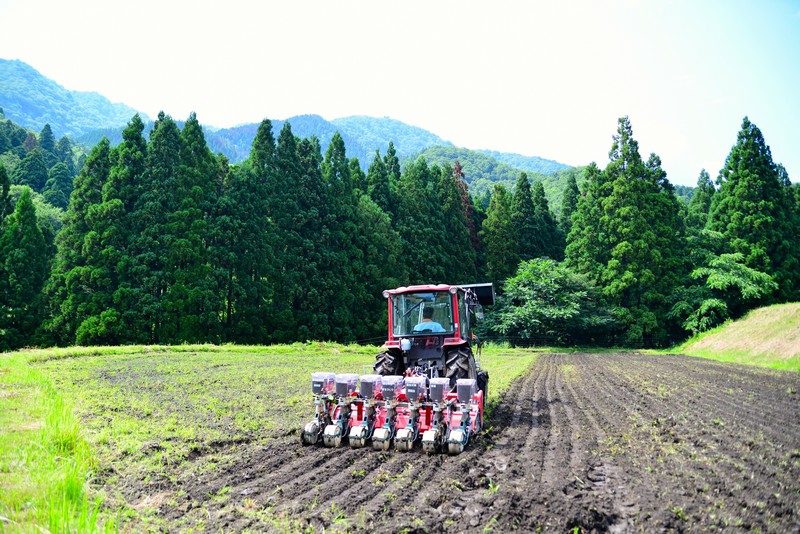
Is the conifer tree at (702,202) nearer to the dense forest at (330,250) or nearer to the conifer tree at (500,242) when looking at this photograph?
the dense forest at (330,250)

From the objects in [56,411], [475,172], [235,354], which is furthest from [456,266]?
[475,172]

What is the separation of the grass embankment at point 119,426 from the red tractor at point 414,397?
2.64 ft

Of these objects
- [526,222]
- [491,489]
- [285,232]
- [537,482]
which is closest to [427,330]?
[537,482]

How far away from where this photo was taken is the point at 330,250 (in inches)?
1364

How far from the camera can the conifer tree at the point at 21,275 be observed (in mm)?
28078

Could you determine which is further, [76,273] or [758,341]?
[758,341]

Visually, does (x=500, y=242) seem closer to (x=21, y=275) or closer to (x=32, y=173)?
(x=21, y=275)

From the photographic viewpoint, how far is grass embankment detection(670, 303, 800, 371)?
77.6 feet

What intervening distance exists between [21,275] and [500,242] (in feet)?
114

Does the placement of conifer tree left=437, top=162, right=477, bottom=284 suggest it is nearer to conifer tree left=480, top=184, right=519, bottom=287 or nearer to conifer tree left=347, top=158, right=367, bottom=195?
conifer tree left=480, top=184, right=519, bottom=287

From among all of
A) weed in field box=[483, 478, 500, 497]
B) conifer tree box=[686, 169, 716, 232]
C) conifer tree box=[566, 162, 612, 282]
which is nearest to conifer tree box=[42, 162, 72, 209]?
conifer tree box=[566, 162, 612, 282]

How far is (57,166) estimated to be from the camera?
55375 mm

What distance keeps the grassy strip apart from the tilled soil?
0.88 m

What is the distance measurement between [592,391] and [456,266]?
3141 cm
